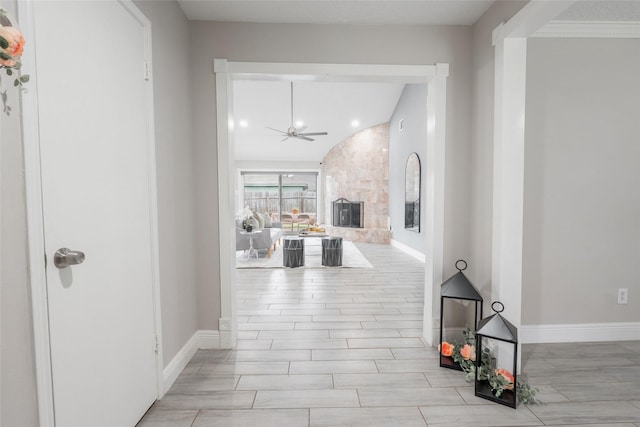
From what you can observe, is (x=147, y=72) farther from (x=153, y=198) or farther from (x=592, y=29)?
(x=592, y=29)

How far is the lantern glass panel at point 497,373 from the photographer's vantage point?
5.94ft

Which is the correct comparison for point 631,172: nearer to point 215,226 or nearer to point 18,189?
point 215,226

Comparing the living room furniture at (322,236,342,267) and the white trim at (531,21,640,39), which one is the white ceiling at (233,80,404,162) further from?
the white trim at (531,21,640,39)

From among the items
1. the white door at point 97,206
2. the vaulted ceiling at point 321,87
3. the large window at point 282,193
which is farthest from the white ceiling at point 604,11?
the large window at point 282,193

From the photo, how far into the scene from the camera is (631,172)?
2.51m

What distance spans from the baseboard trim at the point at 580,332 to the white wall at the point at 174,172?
108 inches

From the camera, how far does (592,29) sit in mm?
2430

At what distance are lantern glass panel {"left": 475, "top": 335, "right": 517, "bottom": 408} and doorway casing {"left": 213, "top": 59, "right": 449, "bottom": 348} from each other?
49 cm

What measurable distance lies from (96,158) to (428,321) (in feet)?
8.34

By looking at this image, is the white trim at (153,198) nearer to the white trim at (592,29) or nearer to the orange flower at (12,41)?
the orange flower at (12,41)

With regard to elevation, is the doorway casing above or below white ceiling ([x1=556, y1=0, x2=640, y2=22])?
below

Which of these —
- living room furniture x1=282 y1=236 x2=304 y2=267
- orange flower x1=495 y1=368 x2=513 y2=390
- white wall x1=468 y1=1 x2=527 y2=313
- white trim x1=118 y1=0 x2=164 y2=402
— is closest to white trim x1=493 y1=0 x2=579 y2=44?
white wall x1=468 y1=1 x2=527 y2=313

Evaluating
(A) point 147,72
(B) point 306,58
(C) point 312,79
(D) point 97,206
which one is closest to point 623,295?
(C) point 312,79

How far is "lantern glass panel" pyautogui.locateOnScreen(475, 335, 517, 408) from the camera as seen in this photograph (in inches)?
71.3
